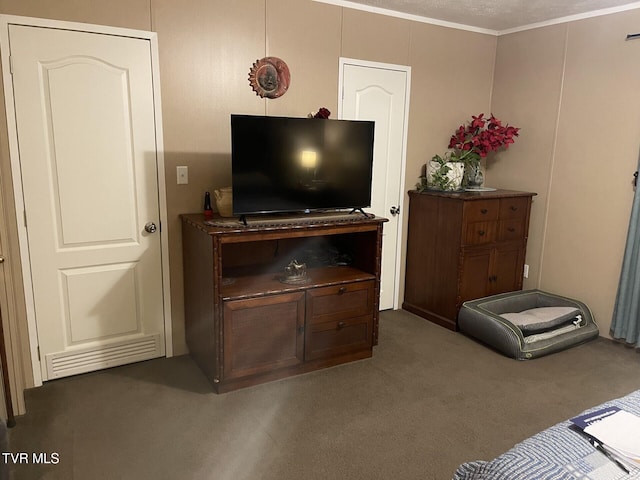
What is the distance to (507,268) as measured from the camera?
4.02m

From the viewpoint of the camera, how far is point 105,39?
2.72 metres

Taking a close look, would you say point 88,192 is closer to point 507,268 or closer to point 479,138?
point 479,138

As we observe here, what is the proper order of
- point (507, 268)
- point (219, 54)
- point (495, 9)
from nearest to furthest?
point (219, 54), point (495, 9), point (507, 268)

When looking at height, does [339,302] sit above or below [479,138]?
below

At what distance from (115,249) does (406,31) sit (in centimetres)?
274

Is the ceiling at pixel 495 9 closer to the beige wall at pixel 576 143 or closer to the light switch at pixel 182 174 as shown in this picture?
the beige wall at pixel 576 143

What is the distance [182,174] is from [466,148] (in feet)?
8.16

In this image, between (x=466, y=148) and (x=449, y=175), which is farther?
(x=466, y=148)

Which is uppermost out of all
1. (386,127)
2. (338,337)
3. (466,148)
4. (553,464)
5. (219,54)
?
(219,54)

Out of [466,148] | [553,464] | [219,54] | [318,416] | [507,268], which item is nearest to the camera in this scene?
[553,464]

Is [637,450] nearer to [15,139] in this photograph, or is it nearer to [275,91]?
[275,91]

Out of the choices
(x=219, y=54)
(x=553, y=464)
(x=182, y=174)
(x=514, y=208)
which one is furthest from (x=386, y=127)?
(x=553, y=464)

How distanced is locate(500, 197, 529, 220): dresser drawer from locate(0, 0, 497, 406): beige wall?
1357 mm

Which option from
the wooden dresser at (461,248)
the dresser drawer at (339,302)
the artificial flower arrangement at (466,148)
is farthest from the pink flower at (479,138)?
the dresser drawer at (339,302)
